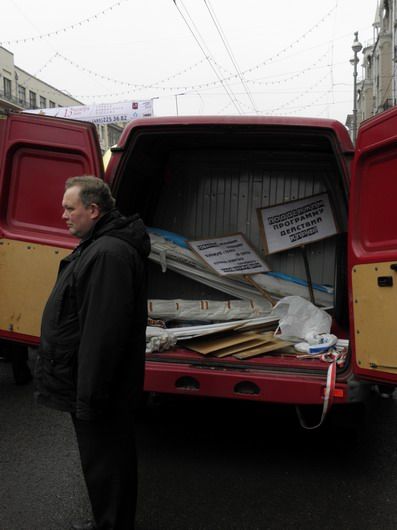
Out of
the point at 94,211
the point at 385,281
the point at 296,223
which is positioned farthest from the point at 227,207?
the point at 94,211

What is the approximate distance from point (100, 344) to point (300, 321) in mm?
2393

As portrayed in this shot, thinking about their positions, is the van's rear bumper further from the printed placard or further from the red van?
the printed placard

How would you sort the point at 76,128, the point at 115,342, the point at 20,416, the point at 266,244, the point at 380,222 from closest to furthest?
1. the point at 115,342
2. the point at 380,222
3. the point at 76,128
4. the point at 20,416
5. the point at 266,244

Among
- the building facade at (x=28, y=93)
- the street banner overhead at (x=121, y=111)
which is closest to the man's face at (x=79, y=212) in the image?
the street banner overhead at (x=121, y=111)

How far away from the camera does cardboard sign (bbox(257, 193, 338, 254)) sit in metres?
5.04

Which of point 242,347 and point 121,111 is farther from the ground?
point 121,111

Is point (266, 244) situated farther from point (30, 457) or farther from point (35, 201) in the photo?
point (30, 457)

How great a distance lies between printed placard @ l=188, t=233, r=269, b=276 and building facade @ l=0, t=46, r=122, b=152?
3687cm

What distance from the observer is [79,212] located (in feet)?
8.38

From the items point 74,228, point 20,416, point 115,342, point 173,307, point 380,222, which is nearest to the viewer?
point 115,342

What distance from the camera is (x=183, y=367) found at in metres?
Answer: 3.48

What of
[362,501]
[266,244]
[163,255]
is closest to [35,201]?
[163,255]

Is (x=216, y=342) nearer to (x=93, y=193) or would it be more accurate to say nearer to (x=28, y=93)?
(x=93, y=193)

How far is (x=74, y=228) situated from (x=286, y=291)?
9.24ft
